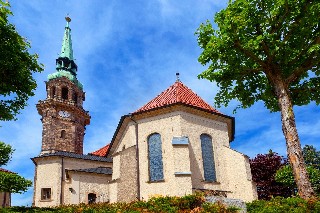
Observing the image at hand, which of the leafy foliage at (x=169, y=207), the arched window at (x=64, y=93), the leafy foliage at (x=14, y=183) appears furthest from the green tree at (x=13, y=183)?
the leafy foliage at (x=169, y=207)

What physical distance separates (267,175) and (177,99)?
16457 millimetres

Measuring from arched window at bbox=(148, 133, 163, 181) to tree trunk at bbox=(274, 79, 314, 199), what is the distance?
9699 millimetres

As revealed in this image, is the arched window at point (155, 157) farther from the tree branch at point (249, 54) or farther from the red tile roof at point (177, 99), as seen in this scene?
the tree branch at point (249, 54)

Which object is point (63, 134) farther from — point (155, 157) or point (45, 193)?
point (155, 157)

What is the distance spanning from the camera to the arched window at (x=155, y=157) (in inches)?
828

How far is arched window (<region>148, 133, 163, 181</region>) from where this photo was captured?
21.0 m

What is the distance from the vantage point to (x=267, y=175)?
1258 inches

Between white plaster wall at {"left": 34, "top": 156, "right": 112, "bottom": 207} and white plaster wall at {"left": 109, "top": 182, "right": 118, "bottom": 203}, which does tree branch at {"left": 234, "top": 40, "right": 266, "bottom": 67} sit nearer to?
white plaster wall at {"left": 109, "top": 182, "right": 118, "bottom": 203}

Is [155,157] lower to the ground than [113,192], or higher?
higher

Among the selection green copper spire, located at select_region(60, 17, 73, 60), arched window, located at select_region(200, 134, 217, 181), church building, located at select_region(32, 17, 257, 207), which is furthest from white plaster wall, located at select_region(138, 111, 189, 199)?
green copper spire, located at select_region(60, 17, 73, 60)

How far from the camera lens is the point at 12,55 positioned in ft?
48.1

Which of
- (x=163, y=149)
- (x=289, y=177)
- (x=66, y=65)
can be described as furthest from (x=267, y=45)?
(x=66, y=65)

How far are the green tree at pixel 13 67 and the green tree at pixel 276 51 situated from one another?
32.1 feet

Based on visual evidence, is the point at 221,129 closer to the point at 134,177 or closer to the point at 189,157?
the point at 189,157
